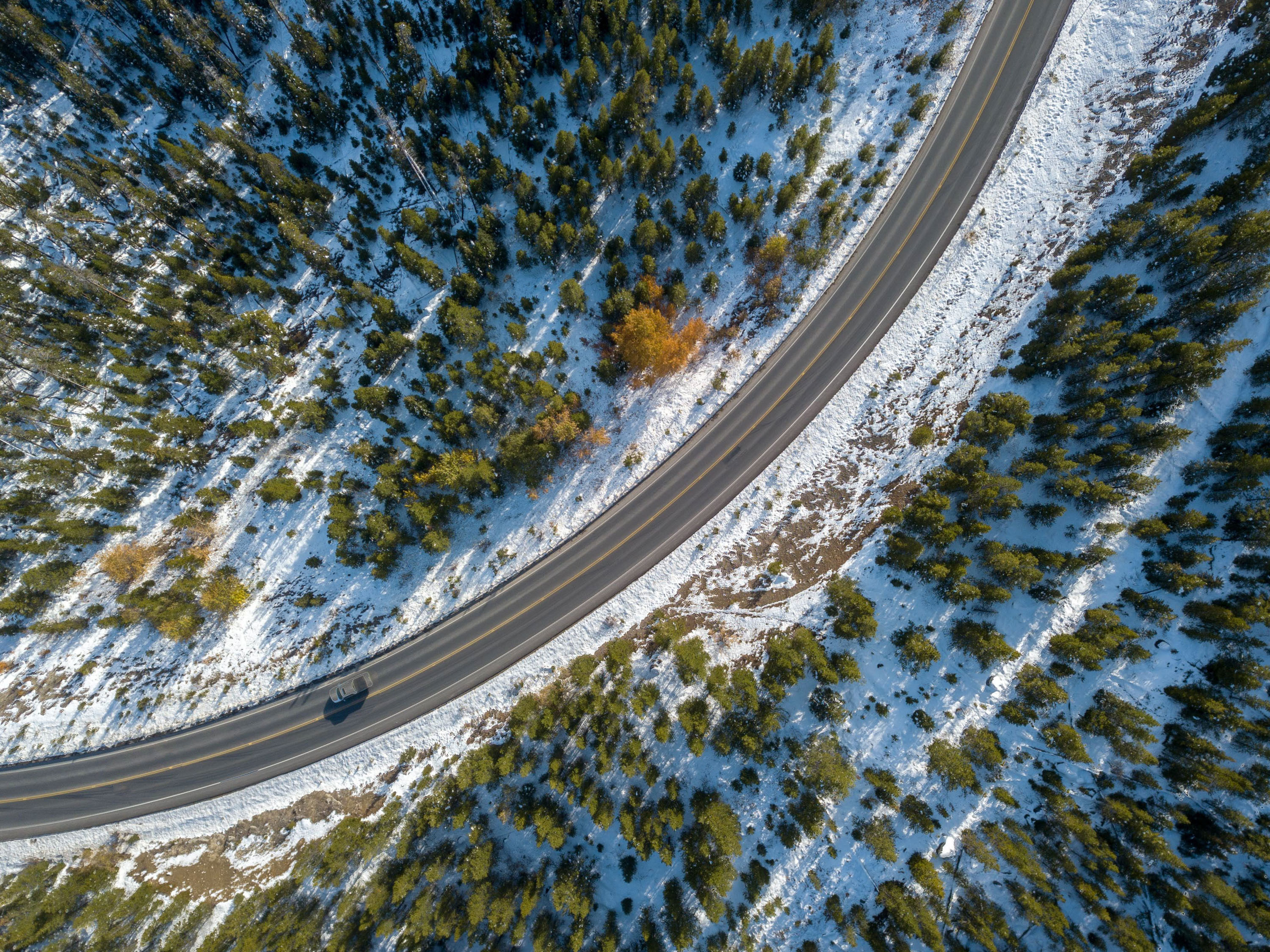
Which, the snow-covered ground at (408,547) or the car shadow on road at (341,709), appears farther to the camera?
the snow-covered ground at (408,547)

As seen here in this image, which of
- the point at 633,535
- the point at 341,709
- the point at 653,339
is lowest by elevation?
the point at 633,535

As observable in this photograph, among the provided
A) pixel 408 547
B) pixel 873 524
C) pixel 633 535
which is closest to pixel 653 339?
pixel 633 535

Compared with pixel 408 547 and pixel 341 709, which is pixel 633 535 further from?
pixel 341 709

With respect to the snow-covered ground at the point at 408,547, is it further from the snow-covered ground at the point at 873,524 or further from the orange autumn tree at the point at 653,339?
the snow-covered ground at the point at 873,524

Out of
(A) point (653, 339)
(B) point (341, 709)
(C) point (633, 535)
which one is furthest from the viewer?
(C) point (633, 535)

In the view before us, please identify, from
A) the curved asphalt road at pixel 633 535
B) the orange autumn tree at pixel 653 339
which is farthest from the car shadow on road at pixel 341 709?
the orange autumn tree at pixel 653 339
